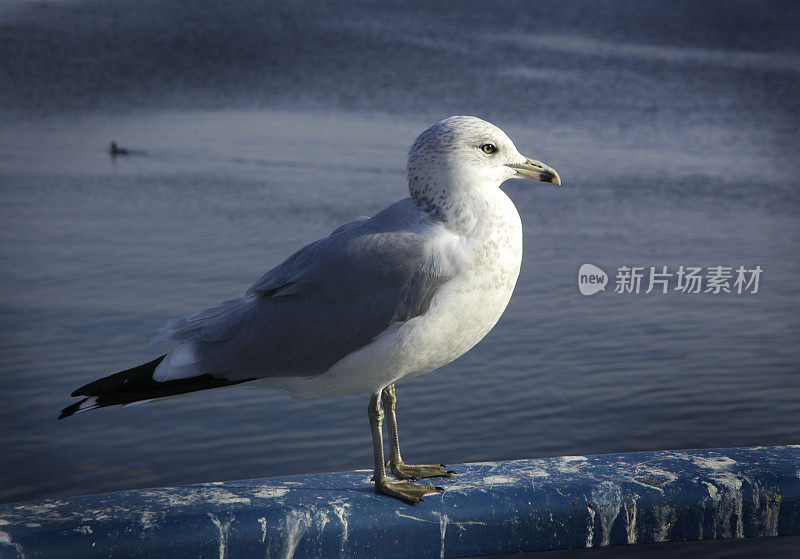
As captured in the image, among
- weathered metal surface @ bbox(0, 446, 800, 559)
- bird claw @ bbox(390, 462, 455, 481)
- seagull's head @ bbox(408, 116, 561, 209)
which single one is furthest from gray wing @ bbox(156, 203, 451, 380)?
bird claw @ bbox(390, 462, 455, 481)

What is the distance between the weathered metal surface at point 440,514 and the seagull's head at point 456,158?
1.05m

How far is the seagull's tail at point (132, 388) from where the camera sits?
2631mm

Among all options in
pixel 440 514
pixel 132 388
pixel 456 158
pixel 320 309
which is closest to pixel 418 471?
pixel 440 514

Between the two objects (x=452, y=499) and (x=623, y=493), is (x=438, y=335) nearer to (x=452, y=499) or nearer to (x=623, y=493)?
(x=452, y=499)

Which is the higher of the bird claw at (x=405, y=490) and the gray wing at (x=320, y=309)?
the gray wing at (x=320, y=309)

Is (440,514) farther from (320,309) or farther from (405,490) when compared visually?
(320,309)

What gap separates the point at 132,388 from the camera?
2.65 metres

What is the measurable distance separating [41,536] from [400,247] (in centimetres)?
139

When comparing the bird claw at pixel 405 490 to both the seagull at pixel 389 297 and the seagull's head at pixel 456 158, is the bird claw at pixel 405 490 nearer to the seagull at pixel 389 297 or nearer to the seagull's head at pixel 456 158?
the seagull at pixel 389 297

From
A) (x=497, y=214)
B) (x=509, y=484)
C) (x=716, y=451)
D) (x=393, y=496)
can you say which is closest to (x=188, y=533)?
(x=393, y=496)

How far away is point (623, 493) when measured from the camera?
9.87 feet

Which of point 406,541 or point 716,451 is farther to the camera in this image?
point 716,451

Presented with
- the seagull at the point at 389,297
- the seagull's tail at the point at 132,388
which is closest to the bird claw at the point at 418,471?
the seagull at the point at 389,297

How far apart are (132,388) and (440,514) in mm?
1053
